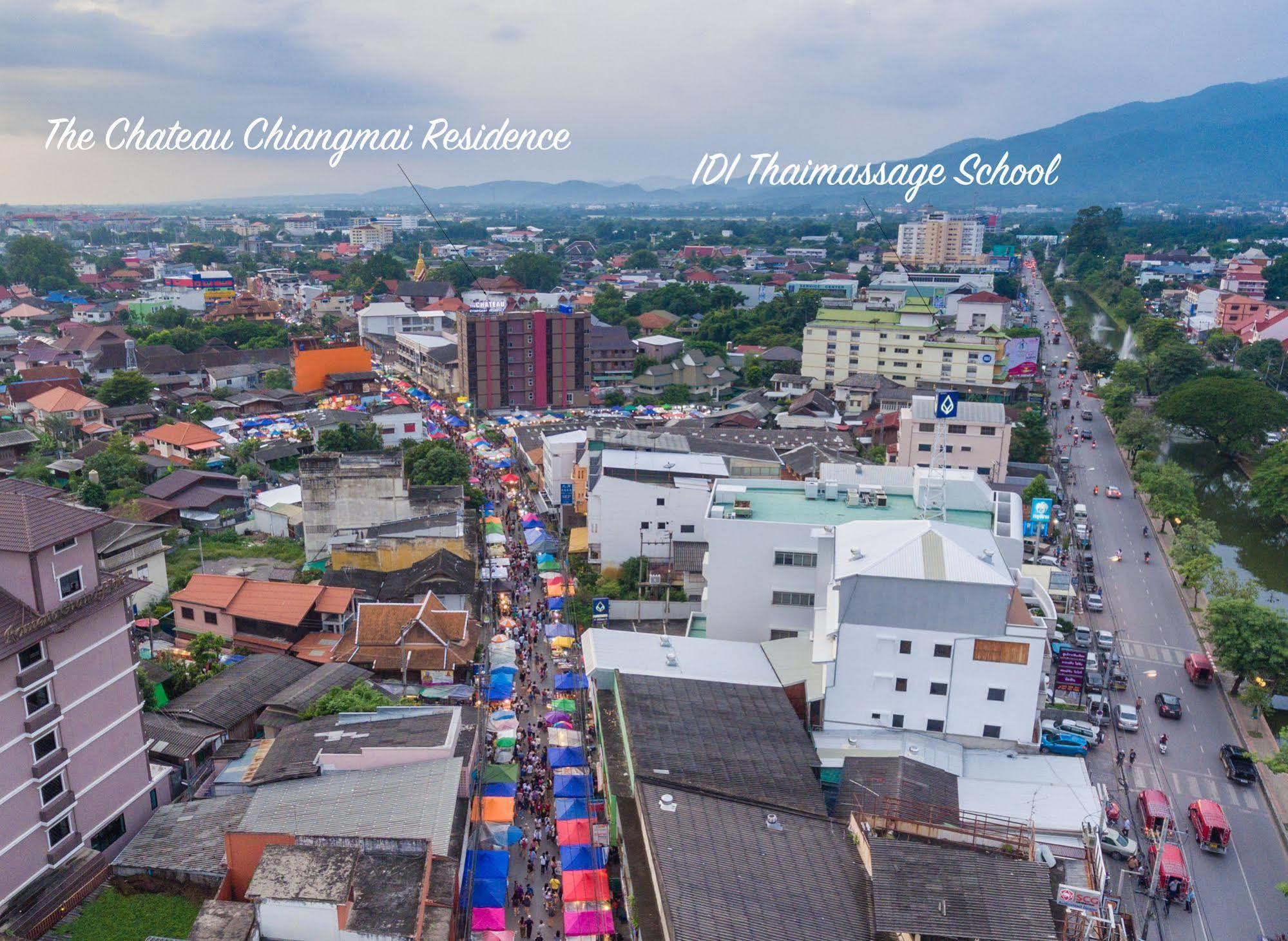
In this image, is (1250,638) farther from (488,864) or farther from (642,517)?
(488,864)

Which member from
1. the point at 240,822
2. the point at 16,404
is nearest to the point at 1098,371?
the point at 240,822

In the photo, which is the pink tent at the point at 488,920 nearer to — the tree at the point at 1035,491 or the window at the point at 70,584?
the window at the point at 70,584

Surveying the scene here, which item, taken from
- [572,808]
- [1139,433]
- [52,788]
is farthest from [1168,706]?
[1139,433]

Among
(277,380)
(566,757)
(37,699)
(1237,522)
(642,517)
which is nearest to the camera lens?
(37,699)

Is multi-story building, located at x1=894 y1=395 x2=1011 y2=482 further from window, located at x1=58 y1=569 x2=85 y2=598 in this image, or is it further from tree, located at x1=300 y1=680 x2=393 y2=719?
window, located at x1=58 y1=569 x2=85 y2=598

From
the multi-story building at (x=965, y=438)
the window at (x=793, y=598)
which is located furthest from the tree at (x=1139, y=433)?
the window at (x=793, y=598)

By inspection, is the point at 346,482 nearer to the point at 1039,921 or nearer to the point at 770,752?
the point at 770,752
